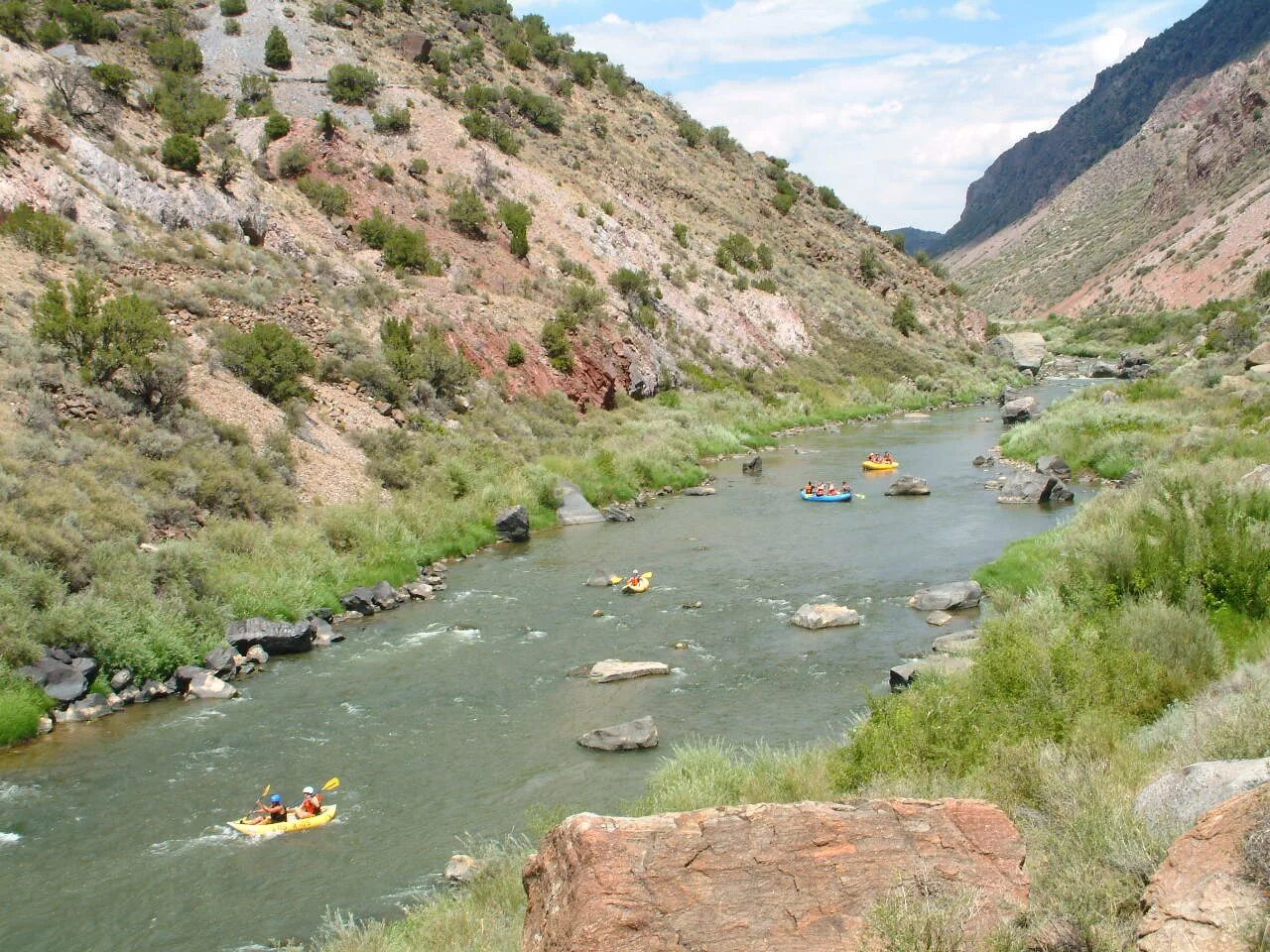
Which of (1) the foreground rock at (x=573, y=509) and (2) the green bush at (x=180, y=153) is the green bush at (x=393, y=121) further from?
(1) the foreground rock at (x=573, y=509)

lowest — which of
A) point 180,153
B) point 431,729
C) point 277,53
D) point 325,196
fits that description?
point 431,729

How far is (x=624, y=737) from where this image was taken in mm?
13641

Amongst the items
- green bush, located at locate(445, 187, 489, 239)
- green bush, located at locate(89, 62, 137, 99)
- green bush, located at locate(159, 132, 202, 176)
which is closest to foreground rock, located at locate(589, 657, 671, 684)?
green bush, located at locate(159, 132, 202, 176)

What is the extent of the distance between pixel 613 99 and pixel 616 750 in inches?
2755

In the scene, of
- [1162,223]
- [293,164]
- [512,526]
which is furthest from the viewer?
[1162,223]

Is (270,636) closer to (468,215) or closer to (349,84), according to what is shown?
(468,215)

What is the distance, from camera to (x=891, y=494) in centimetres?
3166

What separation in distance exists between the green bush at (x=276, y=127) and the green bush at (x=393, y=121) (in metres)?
4.84

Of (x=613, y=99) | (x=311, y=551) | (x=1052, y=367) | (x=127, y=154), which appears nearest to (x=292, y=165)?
(x=127, y=154)

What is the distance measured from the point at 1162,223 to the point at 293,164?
10166 centimetres

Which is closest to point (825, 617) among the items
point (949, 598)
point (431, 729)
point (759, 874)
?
point (949, 598)

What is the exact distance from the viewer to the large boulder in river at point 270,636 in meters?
17.9

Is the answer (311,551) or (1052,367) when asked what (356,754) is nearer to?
(311,551)

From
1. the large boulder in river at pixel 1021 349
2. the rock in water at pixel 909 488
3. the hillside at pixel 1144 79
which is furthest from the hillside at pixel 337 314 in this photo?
the hillside at pixel 1144 79
